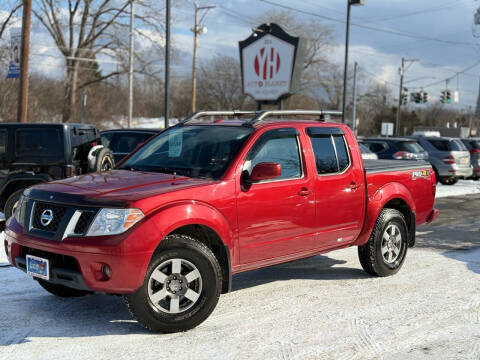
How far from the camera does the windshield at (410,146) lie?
1888cm

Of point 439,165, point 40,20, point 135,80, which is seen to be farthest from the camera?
point 135,80

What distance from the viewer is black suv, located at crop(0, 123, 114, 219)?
9617 millimetres

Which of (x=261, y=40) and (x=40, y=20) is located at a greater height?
(x=40, y=20)

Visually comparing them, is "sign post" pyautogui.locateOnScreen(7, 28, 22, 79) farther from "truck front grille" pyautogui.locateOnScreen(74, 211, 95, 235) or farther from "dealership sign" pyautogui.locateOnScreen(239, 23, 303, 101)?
"truck front grille" pyautogui.locateOnScreen(74, 211, 95, 235)

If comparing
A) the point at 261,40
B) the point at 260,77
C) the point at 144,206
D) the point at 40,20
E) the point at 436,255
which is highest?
the point at 40,20

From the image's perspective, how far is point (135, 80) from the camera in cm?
4731

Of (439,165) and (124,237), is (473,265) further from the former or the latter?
(439,165)

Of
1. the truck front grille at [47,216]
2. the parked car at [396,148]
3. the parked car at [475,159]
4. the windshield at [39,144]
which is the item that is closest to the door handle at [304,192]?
the truck front grille at [47,216]

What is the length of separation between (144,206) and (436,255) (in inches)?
199

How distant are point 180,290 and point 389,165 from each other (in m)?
3.47

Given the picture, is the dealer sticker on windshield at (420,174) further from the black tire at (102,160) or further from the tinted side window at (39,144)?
the tinted side window at (39,144)

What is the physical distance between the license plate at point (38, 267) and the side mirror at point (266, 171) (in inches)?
74.3

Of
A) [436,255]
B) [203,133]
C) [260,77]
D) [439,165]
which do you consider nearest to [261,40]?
[260,77]

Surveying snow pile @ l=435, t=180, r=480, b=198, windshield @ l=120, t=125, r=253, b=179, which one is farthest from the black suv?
snow pile @ l=435, t=180, r=480, b=198
